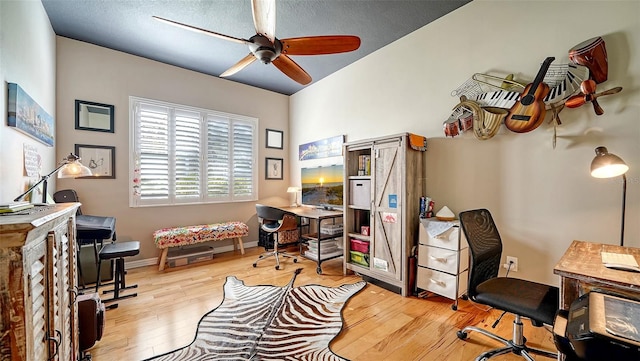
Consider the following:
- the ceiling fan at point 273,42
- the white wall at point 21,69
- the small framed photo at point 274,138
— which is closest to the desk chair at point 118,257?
the white wall at point 21,69

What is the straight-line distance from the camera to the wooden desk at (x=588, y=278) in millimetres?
1090

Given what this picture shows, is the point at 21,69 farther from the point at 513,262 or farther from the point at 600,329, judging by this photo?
the point at 513,262

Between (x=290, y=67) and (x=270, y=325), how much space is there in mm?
2239

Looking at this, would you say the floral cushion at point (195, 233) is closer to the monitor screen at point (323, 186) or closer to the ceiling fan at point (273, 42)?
the monitor screen at point (323, 186)

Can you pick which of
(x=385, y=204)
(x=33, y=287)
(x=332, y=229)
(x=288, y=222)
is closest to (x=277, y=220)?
(x=288, y=222)

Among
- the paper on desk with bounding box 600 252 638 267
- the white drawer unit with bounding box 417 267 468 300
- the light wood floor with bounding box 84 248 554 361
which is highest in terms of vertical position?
Answer: the paper on desk with bounding box 600 252 638 267

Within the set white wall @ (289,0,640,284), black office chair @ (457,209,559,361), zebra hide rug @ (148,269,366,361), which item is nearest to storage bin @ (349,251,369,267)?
zebra hide rug @ (148,269,366,361)

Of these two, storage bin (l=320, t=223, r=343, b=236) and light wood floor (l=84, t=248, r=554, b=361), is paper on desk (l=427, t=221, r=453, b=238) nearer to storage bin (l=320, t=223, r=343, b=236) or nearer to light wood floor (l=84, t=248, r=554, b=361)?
light wood floor (l=84, t=248, r=554, b=361)

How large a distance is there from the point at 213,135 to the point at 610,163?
4407 mm

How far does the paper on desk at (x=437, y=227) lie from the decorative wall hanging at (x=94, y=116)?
13.3 feet

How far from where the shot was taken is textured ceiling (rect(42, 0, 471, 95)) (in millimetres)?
2561

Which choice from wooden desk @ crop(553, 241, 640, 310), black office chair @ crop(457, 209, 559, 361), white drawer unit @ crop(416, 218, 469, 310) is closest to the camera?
wooden desk @ crop(553, 241, 640, 310)

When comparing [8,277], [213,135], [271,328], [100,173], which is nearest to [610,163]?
[271,328]

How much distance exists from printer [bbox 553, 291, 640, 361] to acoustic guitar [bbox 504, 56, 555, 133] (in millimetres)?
1542
